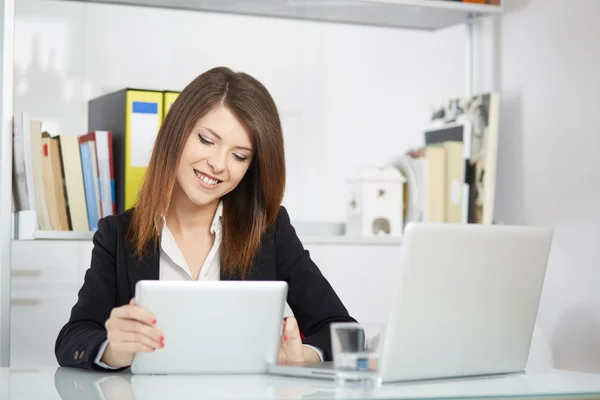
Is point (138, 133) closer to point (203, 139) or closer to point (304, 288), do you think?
point (203, 139)

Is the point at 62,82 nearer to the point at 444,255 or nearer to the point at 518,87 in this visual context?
the point at 518,87

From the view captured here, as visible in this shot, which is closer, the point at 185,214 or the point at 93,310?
the point at 93,310

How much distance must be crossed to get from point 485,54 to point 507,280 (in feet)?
5.55

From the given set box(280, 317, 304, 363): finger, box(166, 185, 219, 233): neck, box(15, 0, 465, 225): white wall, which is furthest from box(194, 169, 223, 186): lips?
box(15, 0, 465, 225): white wall

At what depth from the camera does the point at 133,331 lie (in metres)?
1.38

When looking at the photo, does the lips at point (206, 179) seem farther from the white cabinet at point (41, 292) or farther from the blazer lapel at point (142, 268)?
the white cabinet at point (41, 292)

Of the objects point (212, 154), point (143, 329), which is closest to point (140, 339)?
point (143, 329)

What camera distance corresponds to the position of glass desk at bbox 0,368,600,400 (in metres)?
1.19

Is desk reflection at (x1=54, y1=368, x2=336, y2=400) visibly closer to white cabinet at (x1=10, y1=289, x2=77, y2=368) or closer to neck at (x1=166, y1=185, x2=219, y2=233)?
neck at (x1=166, y1=185, x2=219, y2=233)

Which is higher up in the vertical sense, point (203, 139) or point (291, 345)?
point (203, 139)


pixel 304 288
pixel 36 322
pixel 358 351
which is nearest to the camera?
pixel 358 351

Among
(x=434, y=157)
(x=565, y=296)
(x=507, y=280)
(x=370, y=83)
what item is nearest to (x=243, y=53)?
(x=370, y=83)

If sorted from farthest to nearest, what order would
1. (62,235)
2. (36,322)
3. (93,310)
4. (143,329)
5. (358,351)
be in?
1. (36,322)
2. (62,235)
3. (93,310)
4. (143,329)
5. (358,351)

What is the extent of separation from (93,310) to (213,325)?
1.72 ft
